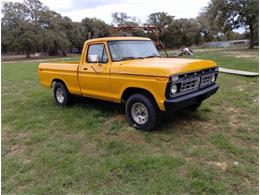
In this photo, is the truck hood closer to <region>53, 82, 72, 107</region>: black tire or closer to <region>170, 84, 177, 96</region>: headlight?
<region>170, 84, 177, 96</region>: headlight

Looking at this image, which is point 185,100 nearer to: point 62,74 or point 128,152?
point 128,152

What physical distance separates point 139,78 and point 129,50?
1.11 m

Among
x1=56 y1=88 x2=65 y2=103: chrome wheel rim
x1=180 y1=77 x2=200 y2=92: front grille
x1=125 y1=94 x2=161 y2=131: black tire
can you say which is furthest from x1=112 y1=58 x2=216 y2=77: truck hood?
x1=56 y1=88 x2=65 y2=103: chrome wheel rim

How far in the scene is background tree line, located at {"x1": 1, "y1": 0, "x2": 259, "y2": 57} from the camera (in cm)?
3164

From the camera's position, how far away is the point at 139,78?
484 cm

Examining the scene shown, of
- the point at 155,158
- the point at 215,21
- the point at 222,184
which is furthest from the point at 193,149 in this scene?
the point at 215,21

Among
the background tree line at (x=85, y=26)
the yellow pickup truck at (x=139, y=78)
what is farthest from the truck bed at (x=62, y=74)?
the background tree line at (x=85, y=26)

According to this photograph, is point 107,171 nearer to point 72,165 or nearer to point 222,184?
point 72,165

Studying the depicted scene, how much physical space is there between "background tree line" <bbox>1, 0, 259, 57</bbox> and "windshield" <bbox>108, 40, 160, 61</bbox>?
1306cm

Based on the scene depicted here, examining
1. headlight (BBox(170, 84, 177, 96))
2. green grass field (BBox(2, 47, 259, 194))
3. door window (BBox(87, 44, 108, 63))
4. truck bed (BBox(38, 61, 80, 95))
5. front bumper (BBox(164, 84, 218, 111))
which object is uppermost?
door window (BBox(87, 44, 108, 63))

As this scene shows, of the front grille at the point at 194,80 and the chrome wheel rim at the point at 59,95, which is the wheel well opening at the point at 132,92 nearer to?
the front grille at the point at 194,80

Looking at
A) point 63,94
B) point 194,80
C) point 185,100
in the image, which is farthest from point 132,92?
point 63,94

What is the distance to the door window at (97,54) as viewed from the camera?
223 inches

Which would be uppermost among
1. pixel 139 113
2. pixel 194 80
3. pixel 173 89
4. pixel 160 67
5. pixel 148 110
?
pixel 160 67
